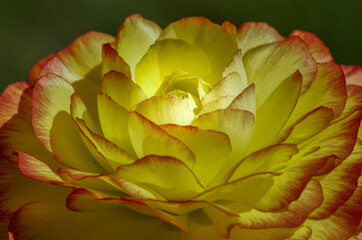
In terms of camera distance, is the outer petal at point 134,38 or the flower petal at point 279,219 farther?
the outer petal at point 134,38

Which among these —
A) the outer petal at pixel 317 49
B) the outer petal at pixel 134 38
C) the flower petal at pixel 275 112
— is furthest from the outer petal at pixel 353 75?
the outer petal at pixel 134 38

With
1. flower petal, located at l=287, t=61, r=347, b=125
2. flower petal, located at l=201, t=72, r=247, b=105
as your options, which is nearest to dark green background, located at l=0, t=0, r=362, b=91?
flower petal, located at l=287, t=61, r=347, b=125

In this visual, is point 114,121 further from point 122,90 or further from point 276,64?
point 276,64

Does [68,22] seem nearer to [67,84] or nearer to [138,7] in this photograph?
[138,7]

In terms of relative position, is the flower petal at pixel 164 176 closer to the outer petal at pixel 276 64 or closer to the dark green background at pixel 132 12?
the outer petal at pixel 276 64

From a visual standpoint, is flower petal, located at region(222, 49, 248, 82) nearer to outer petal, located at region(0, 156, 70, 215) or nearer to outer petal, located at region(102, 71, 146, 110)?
outer petal, located at region(102, 71, 146, 110)

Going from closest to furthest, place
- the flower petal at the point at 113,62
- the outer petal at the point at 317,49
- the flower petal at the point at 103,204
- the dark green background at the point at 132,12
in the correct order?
the flower petal at the point at 103,204, the flower petal at the point at 113,62, the outer petal at the point at 317,49, the dark green background at the point at 132,12
